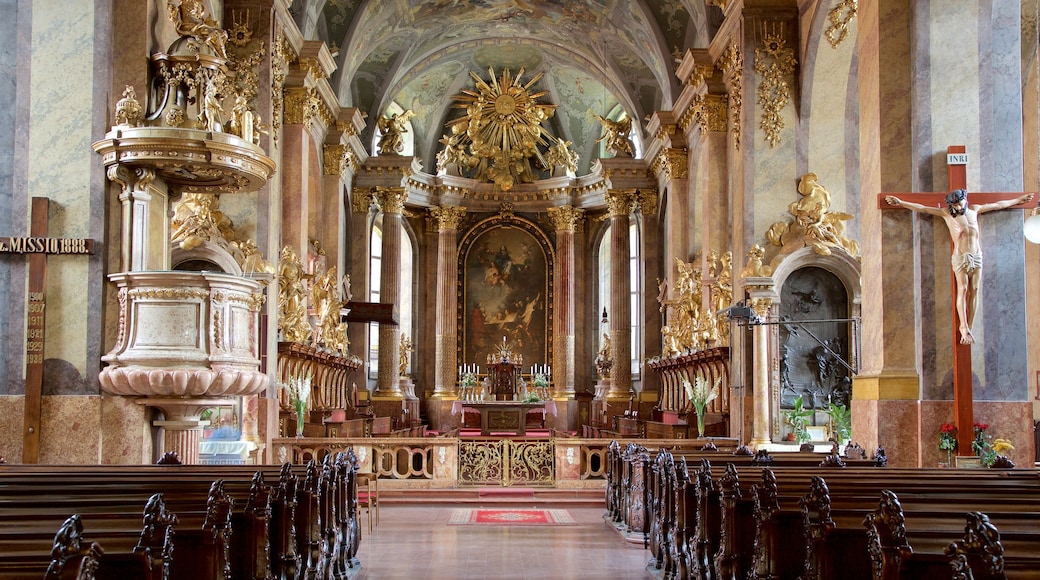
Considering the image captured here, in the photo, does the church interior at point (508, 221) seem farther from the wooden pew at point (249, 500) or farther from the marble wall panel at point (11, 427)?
the wooden pew at point (249, 500)

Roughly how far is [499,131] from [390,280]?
5.64 meters

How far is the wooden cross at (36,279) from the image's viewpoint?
1021cm

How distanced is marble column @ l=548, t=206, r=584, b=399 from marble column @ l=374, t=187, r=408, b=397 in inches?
187

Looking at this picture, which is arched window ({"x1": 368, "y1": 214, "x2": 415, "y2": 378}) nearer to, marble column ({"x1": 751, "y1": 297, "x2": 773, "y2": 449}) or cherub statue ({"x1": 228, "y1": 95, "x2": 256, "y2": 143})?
marble column ({"x1": 751, "y1": 297, "x2": 773, "y2": 449})

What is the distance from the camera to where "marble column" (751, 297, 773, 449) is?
16438 millimetres

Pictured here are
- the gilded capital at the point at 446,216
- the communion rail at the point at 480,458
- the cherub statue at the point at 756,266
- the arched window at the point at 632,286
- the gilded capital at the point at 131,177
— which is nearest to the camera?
the gilded capital at the point at 131,177

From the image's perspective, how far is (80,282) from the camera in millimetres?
10438

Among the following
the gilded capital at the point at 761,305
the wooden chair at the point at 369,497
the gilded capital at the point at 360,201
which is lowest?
the wooden chair at the point at 369,497

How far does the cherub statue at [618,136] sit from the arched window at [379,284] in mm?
6230

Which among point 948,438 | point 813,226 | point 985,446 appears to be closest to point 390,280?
point 813,226

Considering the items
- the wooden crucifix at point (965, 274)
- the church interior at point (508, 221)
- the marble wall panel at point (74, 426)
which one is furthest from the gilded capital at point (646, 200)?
A: the marble wall panel at point (74, 426)

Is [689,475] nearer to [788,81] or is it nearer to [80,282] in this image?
[80,282]

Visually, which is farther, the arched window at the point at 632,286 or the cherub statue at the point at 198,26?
the arched window at the point at 632,286

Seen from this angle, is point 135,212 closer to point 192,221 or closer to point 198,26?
point 198,26
